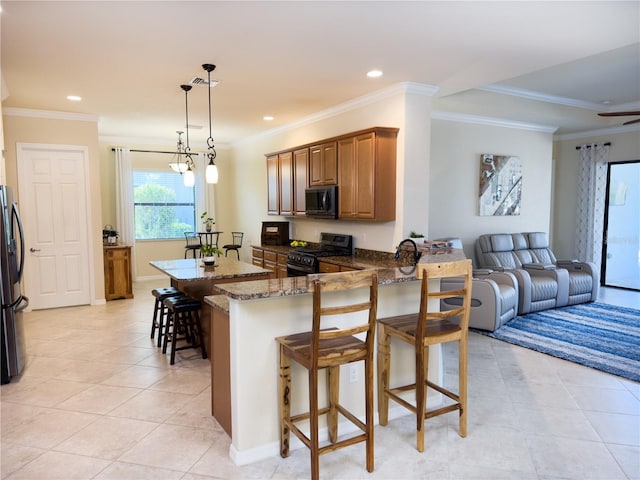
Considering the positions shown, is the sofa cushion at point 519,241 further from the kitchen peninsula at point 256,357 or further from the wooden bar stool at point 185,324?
the wooden bar stool at point 185,324

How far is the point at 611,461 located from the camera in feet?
8.05

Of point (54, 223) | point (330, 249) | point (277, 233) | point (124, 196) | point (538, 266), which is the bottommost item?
point (538, 266)

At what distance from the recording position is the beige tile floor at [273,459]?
2.38m

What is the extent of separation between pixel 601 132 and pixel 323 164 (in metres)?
5.44

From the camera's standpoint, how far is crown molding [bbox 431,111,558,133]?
6.31 meters

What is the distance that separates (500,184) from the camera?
6.90 metres

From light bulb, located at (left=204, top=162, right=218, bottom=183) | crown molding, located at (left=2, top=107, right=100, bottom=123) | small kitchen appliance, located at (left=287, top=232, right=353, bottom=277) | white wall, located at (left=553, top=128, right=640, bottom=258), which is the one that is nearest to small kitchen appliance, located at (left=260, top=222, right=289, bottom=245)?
small kitchen appliance, located at (left=287, top=232, right=353, bottom=277)

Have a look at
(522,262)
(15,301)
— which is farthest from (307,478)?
(522,262)

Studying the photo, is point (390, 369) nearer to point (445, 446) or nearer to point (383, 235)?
A: point (445, 446)

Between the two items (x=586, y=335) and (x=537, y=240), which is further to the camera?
(x=537, y=240)

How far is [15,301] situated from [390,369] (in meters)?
3.15

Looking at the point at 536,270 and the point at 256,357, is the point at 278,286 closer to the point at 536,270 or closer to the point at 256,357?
the point at 256,357

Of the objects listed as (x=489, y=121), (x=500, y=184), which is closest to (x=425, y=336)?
(x=500, y=184)

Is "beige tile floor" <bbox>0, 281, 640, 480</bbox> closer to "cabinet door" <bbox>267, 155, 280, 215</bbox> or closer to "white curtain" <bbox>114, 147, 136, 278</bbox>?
"cabinet door" <bbox>267, 155, 280, 215</bbox>
